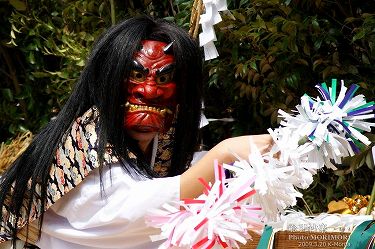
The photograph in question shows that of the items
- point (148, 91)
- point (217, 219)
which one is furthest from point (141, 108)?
point (217, 219)

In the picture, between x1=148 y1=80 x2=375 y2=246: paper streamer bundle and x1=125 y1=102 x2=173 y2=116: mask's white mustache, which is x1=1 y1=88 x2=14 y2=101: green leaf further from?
x1=148 y1=80 x2=375 y2=246: paper streamer bundle

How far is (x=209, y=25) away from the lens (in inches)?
78.2

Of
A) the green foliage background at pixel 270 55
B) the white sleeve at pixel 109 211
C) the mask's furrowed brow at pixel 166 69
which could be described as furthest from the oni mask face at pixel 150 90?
the green foliage background at pixel 270 55

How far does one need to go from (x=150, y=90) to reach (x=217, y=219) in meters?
0.46

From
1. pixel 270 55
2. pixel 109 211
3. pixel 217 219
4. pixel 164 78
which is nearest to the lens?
pixel 217 219

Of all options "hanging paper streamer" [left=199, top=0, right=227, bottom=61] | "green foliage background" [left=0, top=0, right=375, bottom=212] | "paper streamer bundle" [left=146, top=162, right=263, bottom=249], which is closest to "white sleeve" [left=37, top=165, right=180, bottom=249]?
"paper streamer bundle" [left=146, top=162, right=263, bottom=249]

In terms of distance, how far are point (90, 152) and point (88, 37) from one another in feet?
3.81

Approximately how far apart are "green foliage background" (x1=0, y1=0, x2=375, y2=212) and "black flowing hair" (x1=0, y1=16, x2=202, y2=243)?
19.9 inches

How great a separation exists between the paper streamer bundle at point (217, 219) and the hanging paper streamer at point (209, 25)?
70 centimetres

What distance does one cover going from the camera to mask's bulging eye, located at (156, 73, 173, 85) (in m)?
1.70

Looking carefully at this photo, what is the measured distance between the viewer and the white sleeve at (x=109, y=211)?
1.57 metres

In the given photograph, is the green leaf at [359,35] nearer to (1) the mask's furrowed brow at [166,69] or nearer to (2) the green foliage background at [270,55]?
(2) the green foliage background at [270,55]

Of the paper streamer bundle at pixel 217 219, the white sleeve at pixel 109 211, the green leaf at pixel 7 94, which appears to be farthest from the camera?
the green leaf at pixel 7 94

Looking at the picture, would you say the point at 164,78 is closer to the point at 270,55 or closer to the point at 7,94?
the point at 270,55
